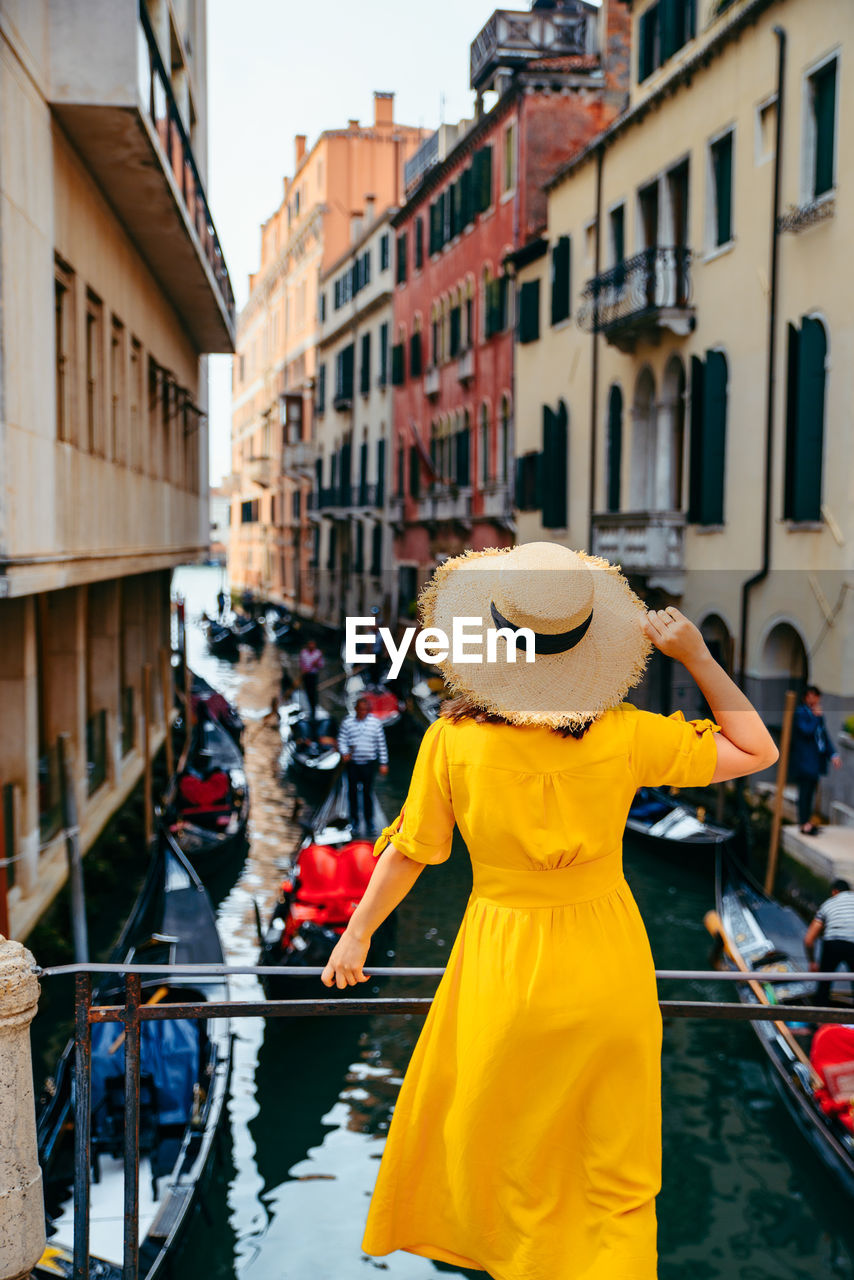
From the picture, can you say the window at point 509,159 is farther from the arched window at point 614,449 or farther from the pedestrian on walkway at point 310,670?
the pedestrian on walkway at point 310,670

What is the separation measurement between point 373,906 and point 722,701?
718mm

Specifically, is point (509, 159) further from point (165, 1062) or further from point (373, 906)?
point (373, 906)

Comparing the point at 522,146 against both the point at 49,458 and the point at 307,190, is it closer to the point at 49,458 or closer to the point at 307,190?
the point at 49,458

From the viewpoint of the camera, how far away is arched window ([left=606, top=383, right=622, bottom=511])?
16.7 meters

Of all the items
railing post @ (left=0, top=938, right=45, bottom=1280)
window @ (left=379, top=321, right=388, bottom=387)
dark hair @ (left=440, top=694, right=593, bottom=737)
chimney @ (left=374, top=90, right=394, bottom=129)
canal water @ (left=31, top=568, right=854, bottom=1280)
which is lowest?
canal water @ (left=31, top=568, right=854, bottom=1280)

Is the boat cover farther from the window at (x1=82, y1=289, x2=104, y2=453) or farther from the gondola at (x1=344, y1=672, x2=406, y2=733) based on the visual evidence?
the gondola at (x1=344, y1=672, x2=406, y2=733)

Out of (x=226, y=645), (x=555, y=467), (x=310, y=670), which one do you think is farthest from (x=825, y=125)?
(x=226, y=645)

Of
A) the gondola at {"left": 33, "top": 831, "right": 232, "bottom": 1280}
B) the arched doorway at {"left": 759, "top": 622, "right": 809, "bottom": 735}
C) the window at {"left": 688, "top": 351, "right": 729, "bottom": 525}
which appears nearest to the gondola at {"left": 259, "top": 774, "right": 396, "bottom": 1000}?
the gondola at {"left": 33, "top": 831, "right": 232, "bottom": 1280}

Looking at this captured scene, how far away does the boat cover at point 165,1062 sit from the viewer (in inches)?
232

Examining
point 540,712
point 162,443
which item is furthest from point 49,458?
point 162,443

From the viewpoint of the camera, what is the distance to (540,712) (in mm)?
2188

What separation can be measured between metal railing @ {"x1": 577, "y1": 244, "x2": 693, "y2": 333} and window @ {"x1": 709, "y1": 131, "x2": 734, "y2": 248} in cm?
52

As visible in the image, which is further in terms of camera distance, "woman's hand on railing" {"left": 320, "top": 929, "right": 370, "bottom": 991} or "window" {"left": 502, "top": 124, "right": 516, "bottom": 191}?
"window" {"left": 502, "top": 124, "right": 516, "bottom": 191}

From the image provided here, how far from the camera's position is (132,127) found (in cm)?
906
